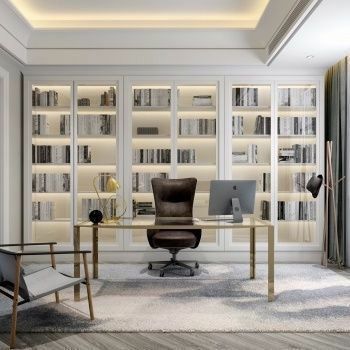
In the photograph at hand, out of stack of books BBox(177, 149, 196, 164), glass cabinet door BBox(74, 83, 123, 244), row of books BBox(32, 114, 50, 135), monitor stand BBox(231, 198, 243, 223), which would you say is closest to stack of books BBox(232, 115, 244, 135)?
stack of books BBox(177, 149, 196, 164)

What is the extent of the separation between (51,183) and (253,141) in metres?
2.90

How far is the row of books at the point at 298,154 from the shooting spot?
18.9 feet

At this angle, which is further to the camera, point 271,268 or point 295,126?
point 295,126

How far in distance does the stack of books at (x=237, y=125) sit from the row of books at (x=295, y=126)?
51 centimetres

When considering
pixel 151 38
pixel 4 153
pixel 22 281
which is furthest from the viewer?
pixel 151 38

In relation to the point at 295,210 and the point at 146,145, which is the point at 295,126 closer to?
→ the point at 295,210

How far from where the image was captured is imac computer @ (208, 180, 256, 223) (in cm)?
419

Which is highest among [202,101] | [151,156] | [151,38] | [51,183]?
[151,38]

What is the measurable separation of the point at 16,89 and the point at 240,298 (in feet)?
12.9

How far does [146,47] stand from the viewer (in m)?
5.48

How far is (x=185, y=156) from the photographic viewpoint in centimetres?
579

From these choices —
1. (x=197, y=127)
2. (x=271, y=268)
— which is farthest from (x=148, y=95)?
(x=271, y=268)

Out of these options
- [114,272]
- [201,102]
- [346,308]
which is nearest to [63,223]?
[114,272]

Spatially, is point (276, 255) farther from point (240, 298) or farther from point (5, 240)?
point (5, 240)
